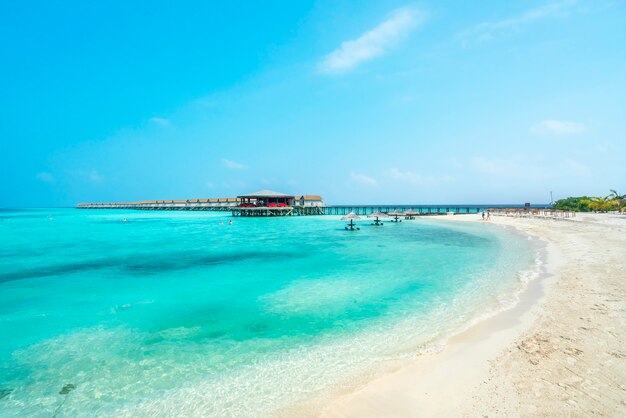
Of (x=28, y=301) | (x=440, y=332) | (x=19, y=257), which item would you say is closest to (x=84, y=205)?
(x=19, y=257)

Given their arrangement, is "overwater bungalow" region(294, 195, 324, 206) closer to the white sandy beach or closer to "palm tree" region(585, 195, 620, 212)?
"palm tree" region(585, 195, 620, 212)

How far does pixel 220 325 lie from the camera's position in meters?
7.76

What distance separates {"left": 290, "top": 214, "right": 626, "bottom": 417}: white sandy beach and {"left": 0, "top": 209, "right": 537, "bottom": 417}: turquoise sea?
21.9 inches

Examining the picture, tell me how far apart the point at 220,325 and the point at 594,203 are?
63.2m

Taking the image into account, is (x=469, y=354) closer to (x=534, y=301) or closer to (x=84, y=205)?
(x=534, y=301)

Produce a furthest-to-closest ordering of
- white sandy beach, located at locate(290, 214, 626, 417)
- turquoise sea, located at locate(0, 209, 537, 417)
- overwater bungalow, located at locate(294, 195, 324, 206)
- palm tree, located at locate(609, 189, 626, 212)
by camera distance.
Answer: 1. overwater bungalow, located at locate(294, 195, 324, 206)
2. palm tree, located at locate(609, 189, 626, 212)
3. turquoise sea, located at locate(0, 209, 537, 417)
4. white sandy beach, located at locate(290, 214, 626, 417)

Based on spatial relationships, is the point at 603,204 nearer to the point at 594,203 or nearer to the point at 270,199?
the point at 594,203

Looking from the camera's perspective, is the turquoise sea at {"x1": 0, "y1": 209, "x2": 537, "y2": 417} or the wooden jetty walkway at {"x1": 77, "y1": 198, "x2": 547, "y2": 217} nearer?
the turquoise sea at {"x1": 0, "y1": 209, "x2": 537, "y2": 417}

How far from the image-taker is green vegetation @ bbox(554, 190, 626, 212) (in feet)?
157

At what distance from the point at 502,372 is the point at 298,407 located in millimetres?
3263

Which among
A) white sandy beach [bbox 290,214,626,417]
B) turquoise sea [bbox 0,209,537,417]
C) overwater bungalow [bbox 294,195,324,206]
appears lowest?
turquoise sea [bbox 0,209,537,417]

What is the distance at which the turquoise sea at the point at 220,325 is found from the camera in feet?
16.3

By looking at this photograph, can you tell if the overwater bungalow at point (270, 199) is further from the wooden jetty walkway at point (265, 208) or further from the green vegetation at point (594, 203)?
the green vegetation at point (594, 203)

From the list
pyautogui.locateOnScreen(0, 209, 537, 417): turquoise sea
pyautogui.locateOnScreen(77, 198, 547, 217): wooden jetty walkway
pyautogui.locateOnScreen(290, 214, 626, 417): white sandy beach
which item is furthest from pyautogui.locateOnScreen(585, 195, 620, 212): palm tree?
pyautogui.locateOnScreen(290, 214, 626, 417): white sandy beach
